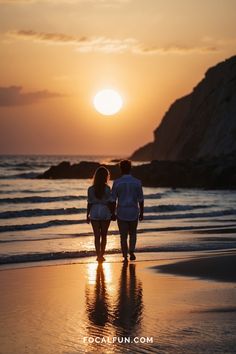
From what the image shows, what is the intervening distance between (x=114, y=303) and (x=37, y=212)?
19053 millimetres

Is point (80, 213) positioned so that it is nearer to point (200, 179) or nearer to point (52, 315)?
point (52, 315)

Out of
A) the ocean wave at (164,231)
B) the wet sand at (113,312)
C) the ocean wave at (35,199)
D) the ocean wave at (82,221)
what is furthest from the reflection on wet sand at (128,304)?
the ocean wave at (35,199)

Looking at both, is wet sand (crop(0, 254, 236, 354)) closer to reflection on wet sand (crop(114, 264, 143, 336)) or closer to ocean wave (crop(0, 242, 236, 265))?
reflection on wet sand (crop(114, 264, 143, 336))

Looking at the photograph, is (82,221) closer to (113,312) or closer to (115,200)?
(115,200)

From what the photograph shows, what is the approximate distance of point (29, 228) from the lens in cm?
2189

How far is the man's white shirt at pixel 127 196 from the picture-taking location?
13.1 m

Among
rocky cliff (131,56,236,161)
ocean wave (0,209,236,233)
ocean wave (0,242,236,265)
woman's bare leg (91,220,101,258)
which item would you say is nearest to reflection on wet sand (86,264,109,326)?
woman's bare leg (91,220,101,258)

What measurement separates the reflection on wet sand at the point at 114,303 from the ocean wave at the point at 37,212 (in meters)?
14.6

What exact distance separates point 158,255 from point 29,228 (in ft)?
25.5

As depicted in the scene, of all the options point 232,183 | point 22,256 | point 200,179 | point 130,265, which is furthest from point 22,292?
point 200,179

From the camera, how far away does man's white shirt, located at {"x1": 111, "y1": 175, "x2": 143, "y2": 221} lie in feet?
42.9

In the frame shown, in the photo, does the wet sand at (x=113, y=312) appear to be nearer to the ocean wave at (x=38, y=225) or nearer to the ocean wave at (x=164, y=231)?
the ocean wave at (x=164, y=231)

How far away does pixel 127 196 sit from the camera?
13.1 m

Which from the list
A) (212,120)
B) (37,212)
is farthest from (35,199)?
(212,120)
